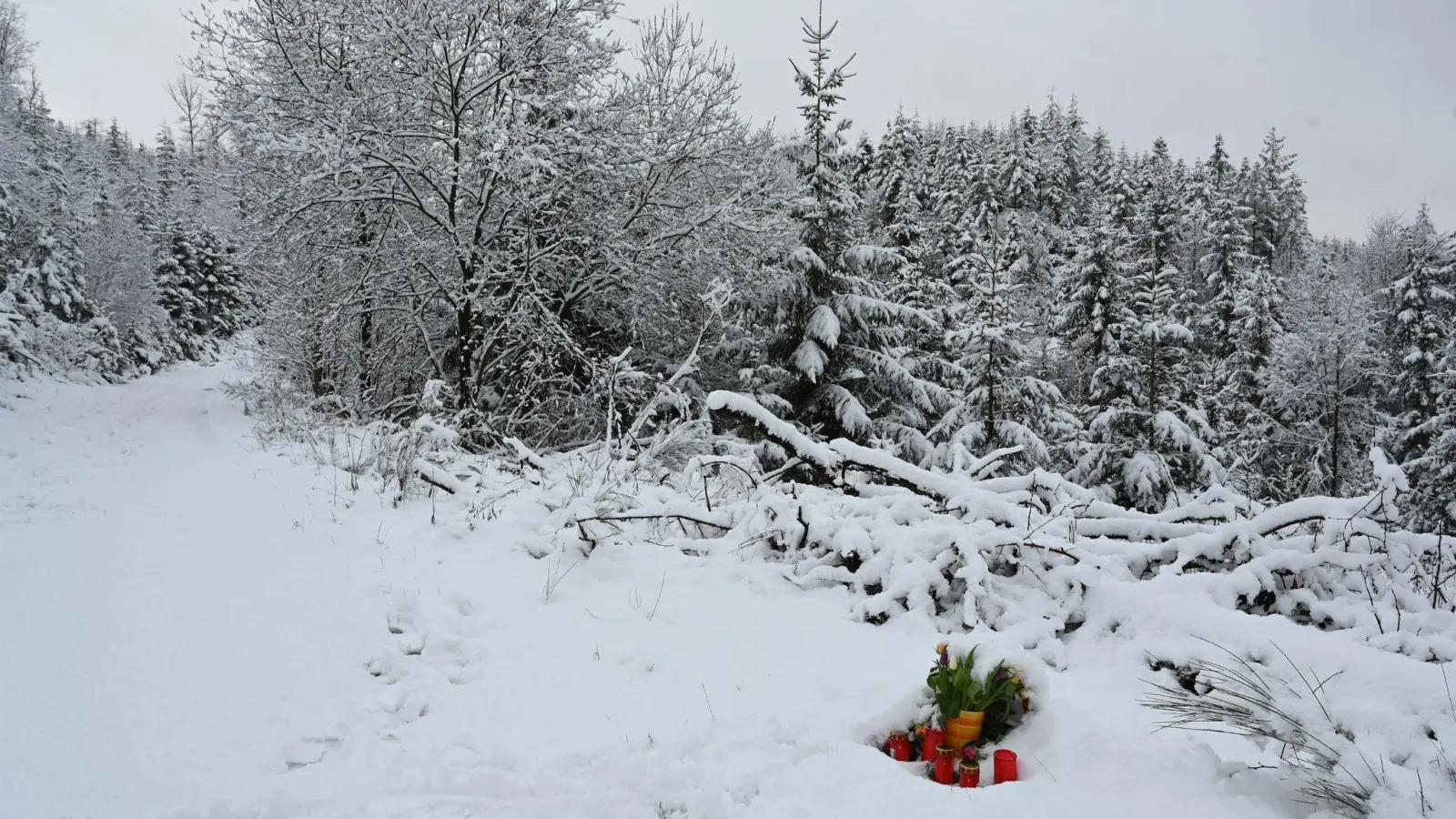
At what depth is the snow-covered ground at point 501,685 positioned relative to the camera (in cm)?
253

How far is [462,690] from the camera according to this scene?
3.40m

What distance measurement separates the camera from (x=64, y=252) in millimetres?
23891

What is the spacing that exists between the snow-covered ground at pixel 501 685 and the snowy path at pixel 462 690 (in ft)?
0.04

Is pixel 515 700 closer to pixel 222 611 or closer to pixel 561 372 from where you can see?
pixel 222 611

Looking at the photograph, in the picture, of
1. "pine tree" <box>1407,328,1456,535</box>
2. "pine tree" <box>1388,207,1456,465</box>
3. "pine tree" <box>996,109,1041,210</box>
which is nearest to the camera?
"pine tree" <box>1407,328,1456,535</box>

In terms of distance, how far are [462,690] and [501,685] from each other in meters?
0.17

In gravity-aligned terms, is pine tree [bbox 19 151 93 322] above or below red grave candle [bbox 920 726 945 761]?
above

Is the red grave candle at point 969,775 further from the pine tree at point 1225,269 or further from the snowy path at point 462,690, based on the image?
the pine tree at point 1225,269

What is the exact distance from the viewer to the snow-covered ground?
8.31 ft

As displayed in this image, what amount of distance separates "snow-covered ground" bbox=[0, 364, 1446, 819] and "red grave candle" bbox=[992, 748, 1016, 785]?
0.07 meters

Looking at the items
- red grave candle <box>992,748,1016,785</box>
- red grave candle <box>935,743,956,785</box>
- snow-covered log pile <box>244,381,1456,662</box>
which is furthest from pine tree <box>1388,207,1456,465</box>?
red grave candle <box>935,743,956,785</box>

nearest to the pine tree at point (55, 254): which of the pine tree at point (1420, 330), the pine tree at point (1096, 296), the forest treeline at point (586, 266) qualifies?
the forest treeline at point (586, 266)

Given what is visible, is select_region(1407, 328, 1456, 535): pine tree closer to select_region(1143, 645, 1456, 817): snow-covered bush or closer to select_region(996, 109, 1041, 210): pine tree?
select_region(1143, 645, 1456, 817): snow-covered bush

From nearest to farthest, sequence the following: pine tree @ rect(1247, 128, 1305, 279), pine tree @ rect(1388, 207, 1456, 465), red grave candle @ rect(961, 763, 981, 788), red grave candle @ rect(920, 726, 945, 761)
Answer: red grave candle @ rect(961, 763, 981, 788) < red grave candle @ rect(920, 726, 945, 761) < pine tree @ rect(1388, 207, 1456, 465) < pine tree @ rect(1247, 128, 1305, 279)
